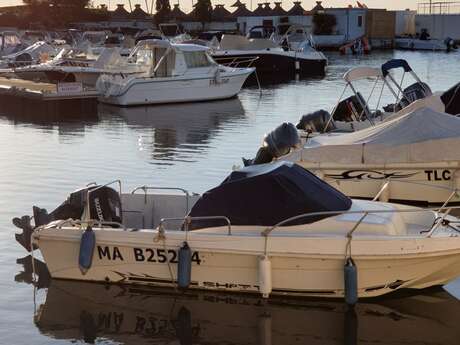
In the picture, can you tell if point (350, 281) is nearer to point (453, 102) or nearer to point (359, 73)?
point (453, 102)

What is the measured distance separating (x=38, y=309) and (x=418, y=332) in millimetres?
4995

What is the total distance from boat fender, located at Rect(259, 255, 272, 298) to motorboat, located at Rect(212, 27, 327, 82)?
4491 cm

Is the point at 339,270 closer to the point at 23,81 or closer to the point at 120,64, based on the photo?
the point at 120,64

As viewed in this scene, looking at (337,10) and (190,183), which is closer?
(190,183)

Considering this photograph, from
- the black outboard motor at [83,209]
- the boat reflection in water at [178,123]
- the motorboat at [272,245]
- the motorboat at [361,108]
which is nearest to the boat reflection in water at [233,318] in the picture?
the motorboat at [272,245]

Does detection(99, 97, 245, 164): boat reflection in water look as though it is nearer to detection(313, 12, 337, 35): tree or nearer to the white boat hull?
the white boat hull

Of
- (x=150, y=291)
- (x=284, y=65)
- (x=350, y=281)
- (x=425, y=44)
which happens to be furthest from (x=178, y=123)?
(x=425, y=44)

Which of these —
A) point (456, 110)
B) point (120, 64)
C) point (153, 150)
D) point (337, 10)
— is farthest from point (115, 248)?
point (337, 10)

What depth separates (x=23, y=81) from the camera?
43.6 meters

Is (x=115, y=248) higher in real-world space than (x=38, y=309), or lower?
higher

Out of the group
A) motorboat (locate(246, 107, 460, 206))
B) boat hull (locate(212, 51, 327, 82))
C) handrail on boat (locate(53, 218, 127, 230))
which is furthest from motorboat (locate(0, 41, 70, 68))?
handrail on boat (locate(53, 218, 127, 230))

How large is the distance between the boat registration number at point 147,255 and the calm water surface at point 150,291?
550 millimetres

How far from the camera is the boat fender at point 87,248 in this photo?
11648mm

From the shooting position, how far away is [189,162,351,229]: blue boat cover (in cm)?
1133
